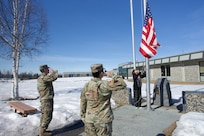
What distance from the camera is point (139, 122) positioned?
536cm

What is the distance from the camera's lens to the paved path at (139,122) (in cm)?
466

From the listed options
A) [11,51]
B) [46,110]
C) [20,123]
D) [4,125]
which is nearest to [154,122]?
[46,110]

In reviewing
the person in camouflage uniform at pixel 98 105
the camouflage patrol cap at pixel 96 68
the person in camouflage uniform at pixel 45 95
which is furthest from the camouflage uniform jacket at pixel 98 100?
the person in camouflage uniform at pixel 45 95

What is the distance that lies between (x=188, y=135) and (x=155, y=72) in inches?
970

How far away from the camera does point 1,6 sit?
432 inches

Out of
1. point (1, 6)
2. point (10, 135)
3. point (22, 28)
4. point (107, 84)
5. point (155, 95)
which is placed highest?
point (1, 6)

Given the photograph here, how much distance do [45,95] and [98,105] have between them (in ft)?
8.46

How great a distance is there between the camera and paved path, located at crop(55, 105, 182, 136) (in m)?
4.66

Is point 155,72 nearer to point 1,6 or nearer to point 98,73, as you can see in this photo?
point 1,6

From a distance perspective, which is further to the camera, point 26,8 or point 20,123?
point 26,8

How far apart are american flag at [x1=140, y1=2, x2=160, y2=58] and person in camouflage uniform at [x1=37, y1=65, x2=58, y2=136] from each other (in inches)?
139

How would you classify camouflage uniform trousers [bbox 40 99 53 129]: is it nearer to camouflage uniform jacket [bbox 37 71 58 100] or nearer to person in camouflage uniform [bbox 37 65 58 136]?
person in camouflage uniform [bbox 37 65 58 136]

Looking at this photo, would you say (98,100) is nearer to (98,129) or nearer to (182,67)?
(98,129)

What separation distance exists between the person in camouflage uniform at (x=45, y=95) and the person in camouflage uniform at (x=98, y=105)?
2142 mm
